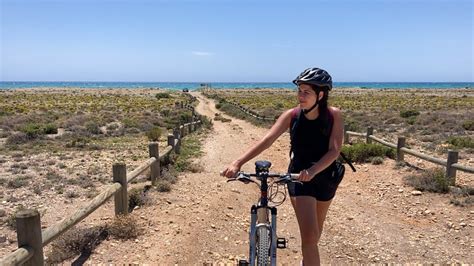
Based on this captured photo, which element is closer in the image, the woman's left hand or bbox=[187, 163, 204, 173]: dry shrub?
the woman's left hand

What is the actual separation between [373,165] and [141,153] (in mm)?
7589

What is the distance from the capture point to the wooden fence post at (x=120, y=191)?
6.62 meters

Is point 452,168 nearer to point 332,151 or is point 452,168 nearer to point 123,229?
point 332,151

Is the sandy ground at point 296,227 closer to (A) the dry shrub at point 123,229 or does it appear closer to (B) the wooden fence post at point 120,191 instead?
(A) the dry shrub at point 123,229

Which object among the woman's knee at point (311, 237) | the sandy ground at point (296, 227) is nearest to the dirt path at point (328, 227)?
the sandy ground at point (296, 227)

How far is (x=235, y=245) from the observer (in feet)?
19.2

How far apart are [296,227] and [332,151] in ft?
11.7

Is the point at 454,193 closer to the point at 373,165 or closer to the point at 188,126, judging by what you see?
the point at 373,165

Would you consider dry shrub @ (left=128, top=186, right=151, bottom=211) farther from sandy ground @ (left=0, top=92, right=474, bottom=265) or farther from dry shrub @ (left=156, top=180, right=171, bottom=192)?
dry shrub @ (left=156, top=180, right=171, bottom=192)

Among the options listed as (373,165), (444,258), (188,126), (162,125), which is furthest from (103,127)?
(444,258)

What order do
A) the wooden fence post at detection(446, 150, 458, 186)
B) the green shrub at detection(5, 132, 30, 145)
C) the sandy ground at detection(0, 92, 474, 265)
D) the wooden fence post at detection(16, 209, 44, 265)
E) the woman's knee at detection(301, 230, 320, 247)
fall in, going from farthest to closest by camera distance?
the green shrub at detection(5, 132, 30, 145)
the wooden fence post at detection(446, 150, 458, 186)
the sandy ground at detection(0, 92, 474, 265)
the wooden fence post at detection(16, 209, 44, 265)
the woman's knee at detection(301, 230, 320, 247)

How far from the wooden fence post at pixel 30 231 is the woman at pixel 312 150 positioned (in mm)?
1949

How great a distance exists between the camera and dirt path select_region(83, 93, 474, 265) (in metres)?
5.51

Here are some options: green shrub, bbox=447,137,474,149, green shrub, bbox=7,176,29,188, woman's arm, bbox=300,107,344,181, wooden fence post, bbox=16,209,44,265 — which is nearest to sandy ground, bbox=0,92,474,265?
wooden fence post, bbox=16,209,44,265
